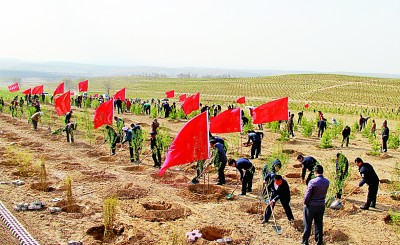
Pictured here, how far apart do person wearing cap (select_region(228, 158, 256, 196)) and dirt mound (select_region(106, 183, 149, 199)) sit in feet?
7.41

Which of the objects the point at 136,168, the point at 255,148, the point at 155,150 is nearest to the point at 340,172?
the point at 255,148

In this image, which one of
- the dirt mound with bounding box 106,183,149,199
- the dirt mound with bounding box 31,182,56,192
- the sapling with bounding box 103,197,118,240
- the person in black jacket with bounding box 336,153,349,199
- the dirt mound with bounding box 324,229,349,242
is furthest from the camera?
the dirt mound with bounding box 31,182,56,192

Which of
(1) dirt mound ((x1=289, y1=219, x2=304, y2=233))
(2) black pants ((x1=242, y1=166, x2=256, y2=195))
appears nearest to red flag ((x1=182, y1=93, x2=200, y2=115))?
(2) black pants ((x1=242, y1=166, x2=256, y2=195))

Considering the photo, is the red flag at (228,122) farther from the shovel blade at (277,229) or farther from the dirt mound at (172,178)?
the shovel blade at (277,229)

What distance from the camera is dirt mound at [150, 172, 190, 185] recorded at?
10562 mm

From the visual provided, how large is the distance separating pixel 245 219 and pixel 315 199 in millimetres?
1877

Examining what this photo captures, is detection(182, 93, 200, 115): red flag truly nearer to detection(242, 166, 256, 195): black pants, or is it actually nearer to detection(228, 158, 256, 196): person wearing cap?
detection(228, 158, 256, 196): person wearing cap

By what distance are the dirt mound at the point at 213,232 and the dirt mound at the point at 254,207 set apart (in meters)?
1.12

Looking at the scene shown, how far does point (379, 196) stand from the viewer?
30.7 ft

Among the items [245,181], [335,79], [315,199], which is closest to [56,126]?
[245,181]

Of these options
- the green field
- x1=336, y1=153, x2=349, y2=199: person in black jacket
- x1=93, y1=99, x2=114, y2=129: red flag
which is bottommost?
the green field

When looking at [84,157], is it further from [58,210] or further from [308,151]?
[308,151]

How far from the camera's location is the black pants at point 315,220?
251 inches

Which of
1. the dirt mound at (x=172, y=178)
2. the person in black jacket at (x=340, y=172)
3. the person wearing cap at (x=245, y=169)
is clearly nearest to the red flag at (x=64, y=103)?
the dirt mound at (x=172, y=178)
